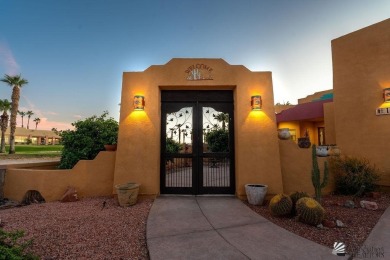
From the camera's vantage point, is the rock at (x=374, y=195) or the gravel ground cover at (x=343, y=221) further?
the rock at (x=374, y=195)

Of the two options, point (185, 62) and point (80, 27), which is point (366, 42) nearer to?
point (185, 62)

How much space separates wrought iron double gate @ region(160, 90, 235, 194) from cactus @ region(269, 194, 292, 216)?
178 cm

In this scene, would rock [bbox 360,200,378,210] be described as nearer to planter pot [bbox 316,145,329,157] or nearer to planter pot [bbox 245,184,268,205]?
planter pot [bbox 316,145,329,157]

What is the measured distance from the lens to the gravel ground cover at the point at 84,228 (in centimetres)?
265

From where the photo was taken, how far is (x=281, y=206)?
3.94 m

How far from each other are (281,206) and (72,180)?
19.0 feet

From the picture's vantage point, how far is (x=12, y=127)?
20297mm

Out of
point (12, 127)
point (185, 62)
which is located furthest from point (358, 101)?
point (12, 127)

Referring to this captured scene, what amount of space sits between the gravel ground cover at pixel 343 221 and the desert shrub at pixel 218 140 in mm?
1873

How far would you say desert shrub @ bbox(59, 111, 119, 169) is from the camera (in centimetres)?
660

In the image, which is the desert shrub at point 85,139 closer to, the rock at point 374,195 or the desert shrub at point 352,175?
the desert shrub at point 352,175

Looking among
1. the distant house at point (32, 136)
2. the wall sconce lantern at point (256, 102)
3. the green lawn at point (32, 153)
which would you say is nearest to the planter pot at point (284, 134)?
the wall sconce lantern at point (256, 102)

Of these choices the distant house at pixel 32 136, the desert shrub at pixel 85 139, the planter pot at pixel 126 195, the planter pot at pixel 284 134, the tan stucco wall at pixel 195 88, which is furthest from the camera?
the distant house at pixel 32 136

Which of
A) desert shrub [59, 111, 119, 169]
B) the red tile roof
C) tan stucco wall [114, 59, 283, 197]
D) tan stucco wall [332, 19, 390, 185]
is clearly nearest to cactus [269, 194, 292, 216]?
tan stucco wall [114, 59, 283, 197]
